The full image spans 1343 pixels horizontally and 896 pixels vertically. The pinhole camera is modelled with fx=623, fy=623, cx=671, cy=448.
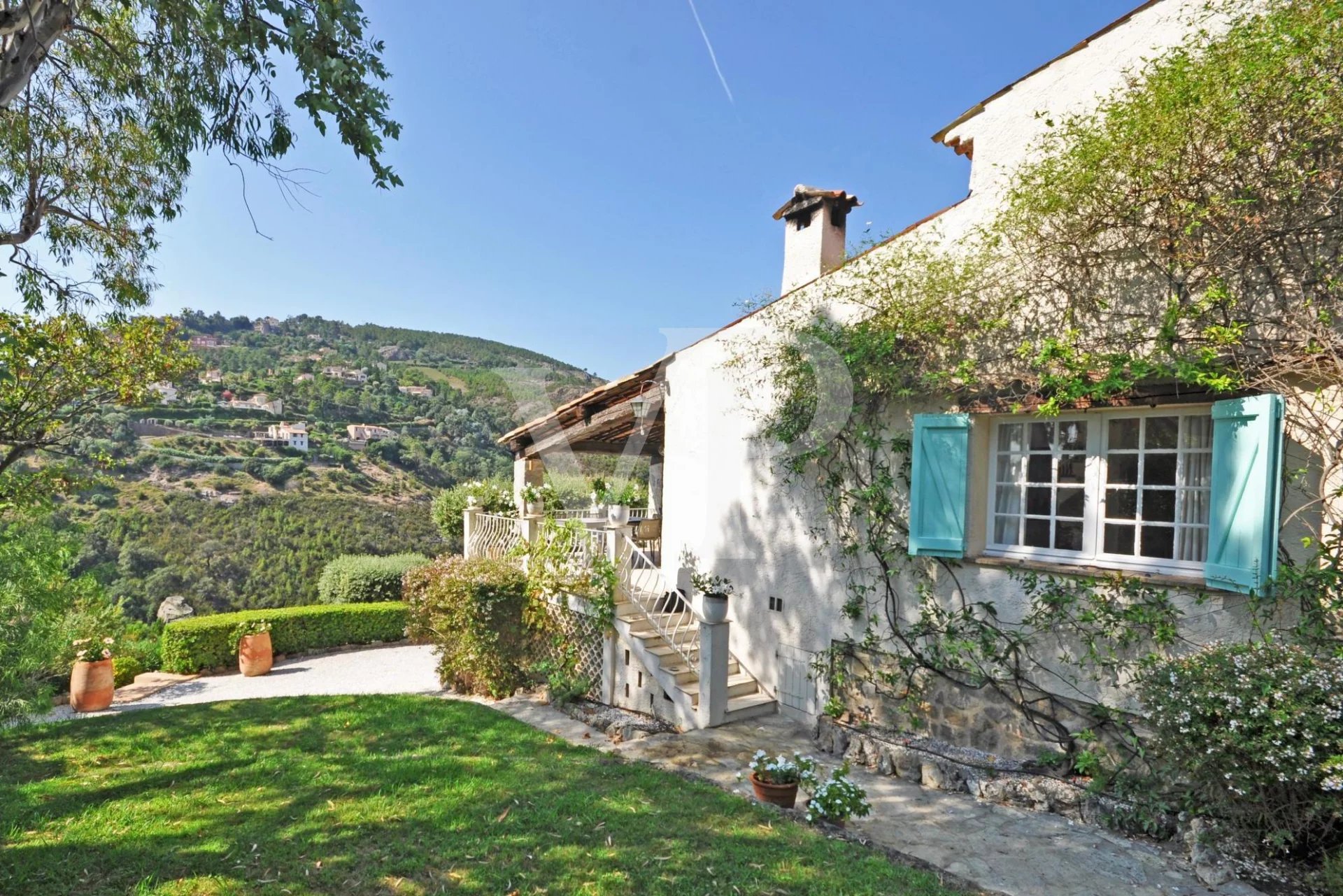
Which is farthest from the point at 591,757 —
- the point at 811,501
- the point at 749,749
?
the point at 811,501

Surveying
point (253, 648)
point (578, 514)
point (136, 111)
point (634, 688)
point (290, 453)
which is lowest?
point (253, 648)

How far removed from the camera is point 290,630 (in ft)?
47.1

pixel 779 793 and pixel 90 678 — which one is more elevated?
pixel 779 793

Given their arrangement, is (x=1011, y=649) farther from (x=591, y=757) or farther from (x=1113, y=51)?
(x=1113, y=51)

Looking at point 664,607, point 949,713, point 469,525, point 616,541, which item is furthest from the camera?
point 469,525

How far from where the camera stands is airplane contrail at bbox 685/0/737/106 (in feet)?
30.3

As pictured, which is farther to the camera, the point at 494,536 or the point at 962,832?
the point at 494,536

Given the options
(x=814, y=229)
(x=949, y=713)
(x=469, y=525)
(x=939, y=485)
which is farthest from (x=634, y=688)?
(x=814, y=229)

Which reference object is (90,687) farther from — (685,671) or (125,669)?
(685,671)

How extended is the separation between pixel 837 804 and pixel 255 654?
13092mm

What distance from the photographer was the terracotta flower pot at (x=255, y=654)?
42.9 feet

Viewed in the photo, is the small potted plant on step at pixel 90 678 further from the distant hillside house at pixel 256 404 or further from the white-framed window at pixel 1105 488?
the distant hillside house at pixel 256 404

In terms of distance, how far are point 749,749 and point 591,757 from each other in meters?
1.72

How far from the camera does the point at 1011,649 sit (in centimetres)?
604
